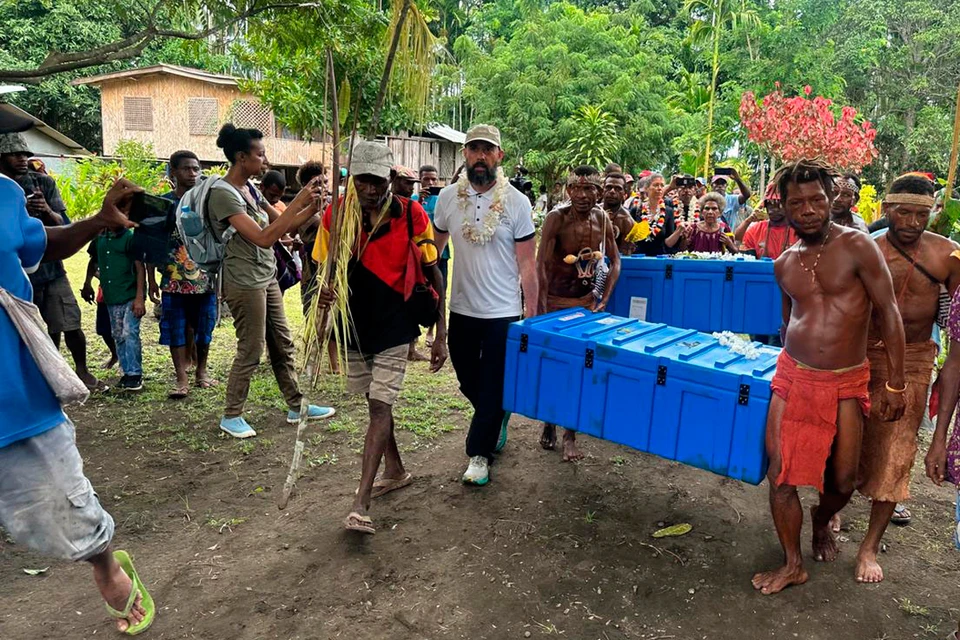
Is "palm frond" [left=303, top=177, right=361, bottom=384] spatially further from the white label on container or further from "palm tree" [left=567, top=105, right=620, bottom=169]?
"palm tree" [left=567, top=105, right=620, bottom=169]

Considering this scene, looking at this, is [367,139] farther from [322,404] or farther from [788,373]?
[322,404]

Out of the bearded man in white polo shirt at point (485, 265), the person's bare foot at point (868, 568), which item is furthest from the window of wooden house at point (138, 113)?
the person's bare foot at point (868, 568)

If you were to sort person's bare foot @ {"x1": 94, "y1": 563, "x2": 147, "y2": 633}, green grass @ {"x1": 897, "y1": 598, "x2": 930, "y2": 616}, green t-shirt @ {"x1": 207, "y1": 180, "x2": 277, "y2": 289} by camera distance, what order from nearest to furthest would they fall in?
person's bare foot @ {"x1": 94, "y1": 563, "x2": 147, "y2": 633}, green grass @ {"x1": 897, "y1": 598, "x2": 930, "y2": 616}, green t-shirt @ {"x1": 207, "y1": 180, "x2": 277, "y2": 289}

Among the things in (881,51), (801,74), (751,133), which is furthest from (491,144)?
(881,51)

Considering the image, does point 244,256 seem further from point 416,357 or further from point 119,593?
point 416,357

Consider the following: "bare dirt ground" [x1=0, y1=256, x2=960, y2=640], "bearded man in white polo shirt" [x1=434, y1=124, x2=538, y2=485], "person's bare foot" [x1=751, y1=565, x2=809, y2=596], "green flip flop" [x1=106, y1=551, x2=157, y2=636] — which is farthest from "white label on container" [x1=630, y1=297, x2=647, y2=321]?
"green flip flop" [x1=106, y1=551, x2=157, y2=636]

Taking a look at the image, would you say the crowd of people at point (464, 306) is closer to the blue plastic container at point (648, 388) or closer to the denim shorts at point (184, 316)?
the denim shorts at point (184, 316)

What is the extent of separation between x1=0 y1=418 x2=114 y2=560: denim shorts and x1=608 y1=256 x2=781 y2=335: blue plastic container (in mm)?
4559

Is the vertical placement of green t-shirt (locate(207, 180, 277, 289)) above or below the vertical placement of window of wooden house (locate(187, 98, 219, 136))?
below

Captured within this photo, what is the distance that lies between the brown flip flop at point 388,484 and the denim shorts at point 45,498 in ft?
5.63

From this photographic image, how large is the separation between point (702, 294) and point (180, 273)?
4.40 metres

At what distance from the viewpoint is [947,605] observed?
2990 millimetres

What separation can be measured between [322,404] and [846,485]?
3.86m

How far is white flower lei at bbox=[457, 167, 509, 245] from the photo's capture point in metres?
3.90
